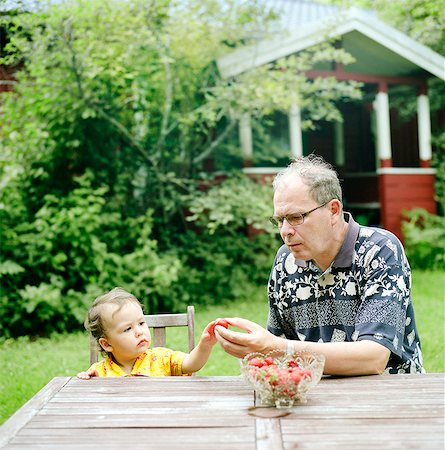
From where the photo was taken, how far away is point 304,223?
286 centimetres

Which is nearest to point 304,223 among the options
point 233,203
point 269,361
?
point 269,361

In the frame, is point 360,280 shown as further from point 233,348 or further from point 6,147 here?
point 6,147

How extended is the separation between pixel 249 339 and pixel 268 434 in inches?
20.7

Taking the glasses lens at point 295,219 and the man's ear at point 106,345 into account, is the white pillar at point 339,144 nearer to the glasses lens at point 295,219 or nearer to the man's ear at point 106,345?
the glasses lens at point 295,219

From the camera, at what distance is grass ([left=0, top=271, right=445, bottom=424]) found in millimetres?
5703

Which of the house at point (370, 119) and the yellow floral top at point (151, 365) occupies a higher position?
the house at point (370, 119)

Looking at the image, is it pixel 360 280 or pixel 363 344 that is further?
pixel 360 280

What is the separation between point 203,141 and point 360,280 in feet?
25.0

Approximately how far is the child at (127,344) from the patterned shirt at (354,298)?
0.49 metres

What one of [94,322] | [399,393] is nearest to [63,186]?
[94,322]

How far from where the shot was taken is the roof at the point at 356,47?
33.7 ft

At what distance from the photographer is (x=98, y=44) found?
27.8 feet

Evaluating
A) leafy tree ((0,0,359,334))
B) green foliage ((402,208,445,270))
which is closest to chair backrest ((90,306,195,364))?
leafy tree ((0,0,359,334))

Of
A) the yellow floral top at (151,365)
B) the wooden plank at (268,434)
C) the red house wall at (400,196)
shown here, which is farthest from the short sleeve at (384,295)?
the red house wall at (400,196)
